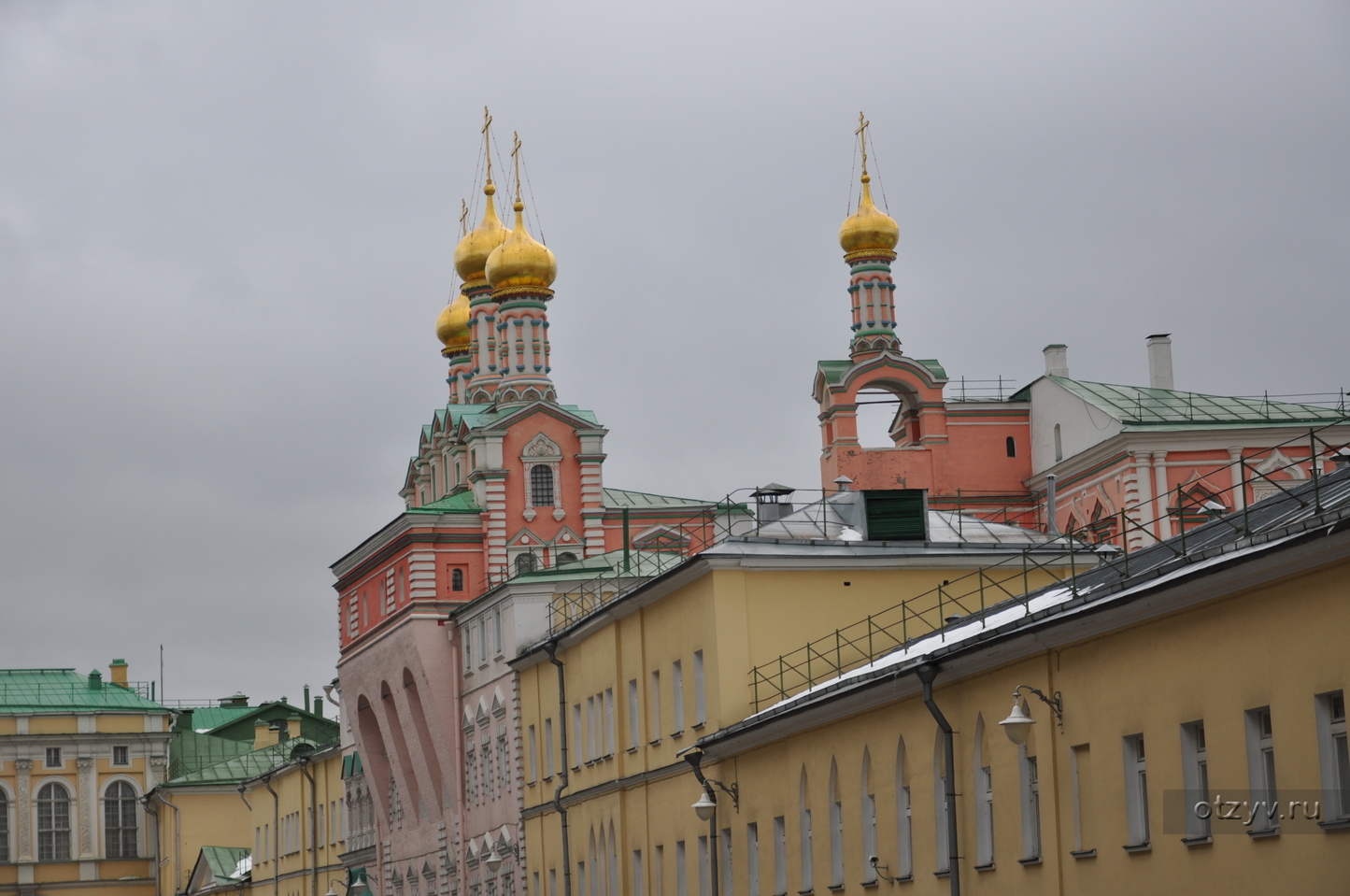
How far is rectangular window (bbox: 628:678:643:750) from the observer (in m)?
39.0

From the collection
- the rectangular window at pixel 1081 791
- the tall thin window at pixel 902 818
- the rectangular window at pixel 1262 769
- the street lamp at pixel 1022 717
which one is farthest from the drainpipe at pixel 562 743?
the rectangular window at pixel 1262 769

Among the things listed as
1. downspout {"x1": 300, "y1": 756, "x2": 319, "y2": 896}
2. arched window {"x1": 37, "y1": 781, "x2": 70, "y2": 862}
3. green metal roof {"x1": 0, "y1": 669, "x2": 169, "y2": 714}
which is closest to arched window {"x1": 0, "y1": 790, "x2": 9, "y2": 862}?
arched window {"x1": 37, "y1": 781, "x2": 70, "y2": 862}

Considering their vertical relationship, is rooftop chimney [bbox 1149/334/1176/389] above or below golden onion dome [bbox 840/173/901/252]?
below

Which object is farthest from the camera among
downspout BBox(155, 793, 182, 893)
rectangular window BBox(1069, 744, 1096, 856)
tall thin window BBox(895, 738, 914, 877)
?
downspout BBox(155, 793, 182, 893)

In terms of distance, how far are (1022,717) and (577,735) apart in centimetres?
2246

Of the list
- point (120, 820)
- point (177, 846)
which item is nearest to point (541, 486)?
point (177, 846)

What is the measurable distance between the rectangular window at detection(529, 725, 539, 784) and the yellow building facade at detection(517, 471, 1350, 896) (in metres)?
8.89

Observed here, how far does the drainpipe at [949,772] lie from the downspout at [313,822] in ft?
159

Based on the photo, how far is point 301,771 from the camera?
74.0 metres

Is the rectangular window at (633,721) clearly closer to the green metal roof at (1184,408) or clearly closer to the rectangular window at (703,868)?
the rectangular window at (703,868)

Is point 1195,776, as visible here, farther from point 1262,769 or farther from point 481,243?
point 481,243

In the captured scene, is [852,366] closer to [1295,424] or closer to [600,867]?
[1295,424]

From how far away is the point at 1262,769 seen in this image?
1945 centimetres

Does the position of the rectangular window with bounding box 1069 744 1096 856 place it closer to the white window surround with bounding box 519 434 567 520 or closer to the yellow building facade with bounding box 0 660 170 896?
the white window surround with bounding box 519 434 567 520
